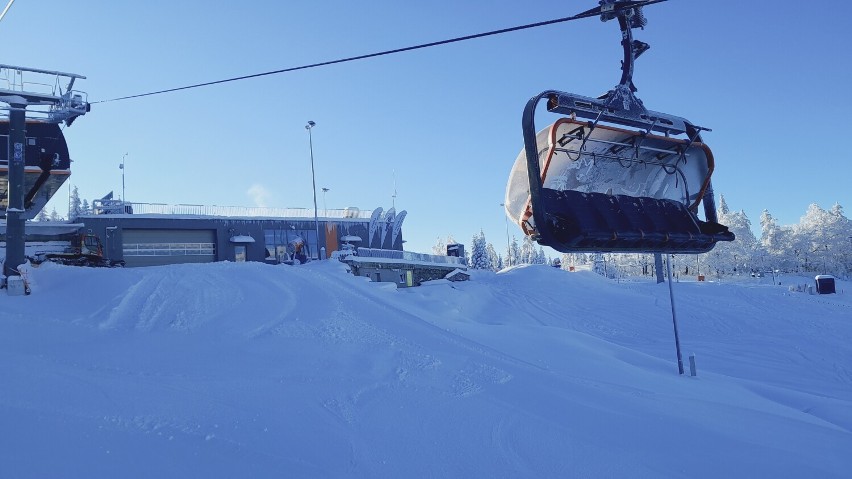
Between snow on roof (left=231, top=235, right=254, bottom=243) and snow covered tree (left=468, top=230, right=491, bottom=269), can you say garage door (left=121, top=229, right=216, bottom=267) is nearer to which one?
snow on roof (left=231, top=235, right=254, bottom=243)

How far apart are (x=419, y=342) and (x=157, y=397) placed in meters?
5.29

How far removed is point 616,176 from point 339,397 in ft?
14.7

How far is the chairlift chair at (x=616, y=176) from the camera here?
211 inches

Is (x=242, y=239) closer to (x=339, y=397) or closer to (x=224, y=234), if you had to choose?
(x=224, y=234)

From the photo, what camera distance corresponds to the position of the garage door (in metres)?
35.7

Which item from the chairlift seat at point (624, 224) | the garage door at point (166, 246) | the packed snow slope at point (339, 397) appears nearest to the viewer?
the packed snow slope at point (339, 397)

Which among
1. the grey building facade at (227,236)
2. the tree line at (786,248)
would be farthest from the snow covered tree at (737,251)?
the grey building facade at (227,236)

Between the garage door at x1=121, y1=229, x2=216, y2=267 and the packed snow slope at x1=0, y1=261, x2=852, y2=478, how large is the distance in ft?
71.9

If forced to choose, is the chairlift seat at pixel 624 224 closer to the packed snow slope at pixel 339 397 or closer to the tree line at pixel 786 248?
the packed snow slope at pixel 339 397

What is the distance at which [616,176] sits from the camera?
668cm

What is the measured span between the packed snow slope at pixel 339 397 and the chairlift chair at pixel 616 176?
7.55 ft

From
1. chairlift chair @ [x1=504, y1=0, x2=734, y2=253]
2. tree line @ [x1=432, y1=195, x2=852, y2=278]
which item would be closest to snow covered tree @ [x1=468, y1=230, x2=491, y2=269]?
tree line @ [x1=432, y1=195, x2=852, y2=278]

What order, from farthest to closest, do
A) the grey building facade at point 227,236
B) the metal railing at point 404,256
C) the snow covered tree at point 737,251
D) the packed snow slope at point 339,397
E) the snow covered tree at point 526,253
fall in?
the snow covered tree at point 526,253
the snow covered tree at point 737,251
the grey building facade at point 227,236
the metal railing at point 404,256
the packed snow slope at point 339,397

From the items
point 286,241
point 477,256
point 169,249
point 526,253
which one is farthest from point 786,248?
point 169,249
